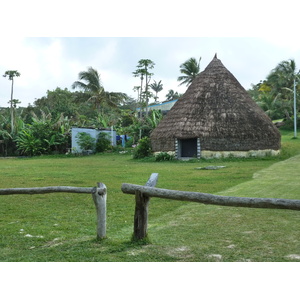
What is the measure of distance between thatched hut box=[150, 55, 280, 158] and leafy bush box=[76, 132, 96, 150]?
5935 mm

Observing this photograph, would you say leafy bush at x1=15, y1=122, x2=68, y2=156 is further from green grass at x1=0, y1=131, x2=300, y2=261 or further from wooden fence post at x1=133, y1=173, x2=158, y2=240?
wooden fence post at x1=133, y1=173, x2=158, y2=240

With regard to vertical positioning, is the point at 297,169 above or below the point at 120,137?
below

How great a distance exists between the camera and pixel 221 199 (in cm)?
416

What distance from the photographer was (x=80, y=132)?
83.5 feet

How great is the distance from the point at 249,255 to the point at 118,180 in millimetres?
8035

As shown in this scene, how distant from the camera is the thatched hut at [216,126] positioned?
1938 centimetres

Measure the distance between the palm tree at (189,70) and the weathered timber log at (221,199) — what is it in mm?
27622

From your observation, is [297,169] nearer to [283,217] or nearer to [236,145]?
[236,145]

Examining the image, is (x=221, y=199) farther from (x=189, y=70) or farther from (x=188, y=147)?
(x=189, y=70)

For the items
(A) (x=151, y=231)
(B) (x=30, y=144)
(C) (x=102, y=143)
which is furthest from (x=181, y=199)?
(B) (x=30, y=144)

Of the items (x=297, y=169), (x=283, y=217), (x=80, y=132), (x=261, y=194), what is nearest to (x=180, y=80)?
(x=80, y=132)

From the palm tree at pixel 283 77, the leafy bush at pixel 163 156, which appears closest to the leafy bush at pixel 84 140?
the leafy bush at pixel 163 156

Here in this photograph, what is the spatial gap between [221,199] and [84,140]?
21.6 meters

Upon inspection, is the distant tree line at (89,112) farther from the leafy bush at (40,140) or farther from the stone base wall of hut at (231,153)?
the stone base wall of hut at (231,153)
